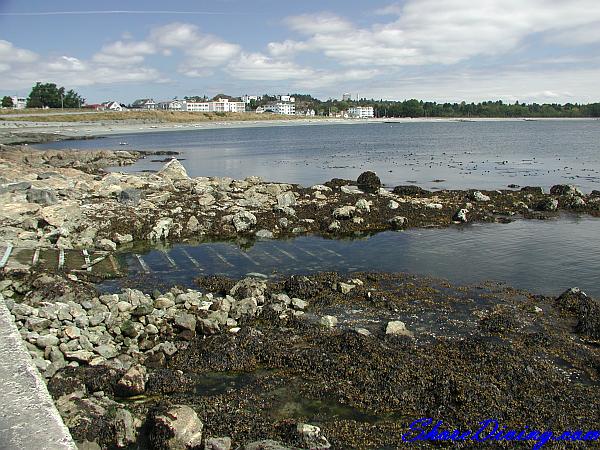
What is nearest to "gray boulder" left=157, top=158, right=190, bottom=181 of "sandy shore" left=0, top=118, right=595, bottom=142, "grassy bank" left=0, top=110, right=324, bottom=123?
"sandy shore" left=0, top=118, right=595, bottom=142

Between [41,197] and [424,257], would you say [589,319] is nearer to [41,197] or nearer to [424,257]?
[424,257]

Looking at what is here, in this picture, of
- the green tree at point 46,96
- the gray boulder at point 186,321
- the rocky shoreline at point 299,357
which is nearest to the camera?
the rocky shoreline at point 299,357

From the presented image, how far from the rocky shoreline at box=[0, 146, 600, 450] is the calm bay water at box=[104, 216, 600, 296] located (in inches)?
55.8

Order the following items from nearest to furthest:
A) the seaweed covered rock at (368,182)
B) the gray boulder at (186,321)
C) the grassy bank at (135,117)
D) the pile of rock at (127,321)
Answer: the pile of rock at (127,321), the gray boulder at (186,321), the seaweed covered rock at (368,182), the grassy bank at (135,117)

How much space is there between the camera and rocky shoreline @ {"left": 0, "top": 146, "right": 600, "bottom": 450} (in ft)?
27.1

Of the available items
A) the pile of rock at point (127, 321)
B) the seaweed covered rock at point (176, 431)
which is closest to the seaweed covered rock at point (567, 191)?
the pile of rock at point (127, 321)

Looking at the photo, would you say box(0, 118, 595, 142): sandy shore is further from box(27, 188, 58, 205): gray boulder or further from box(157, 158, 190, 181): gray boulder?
box(27, 188, 58, 205): gray boulder

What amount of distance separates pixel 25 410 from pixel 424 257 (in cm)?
1518

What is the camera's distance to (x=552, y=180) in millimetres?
40312

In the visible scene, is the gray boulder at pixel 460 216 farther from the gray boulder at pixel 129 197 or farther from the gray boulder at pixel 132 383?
the gray boulder at pixel 132 383

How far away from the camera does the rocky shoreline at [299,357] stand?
825cm

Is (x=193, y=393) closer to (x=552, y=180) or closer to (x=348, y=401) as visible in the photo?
(x=348, y=401)

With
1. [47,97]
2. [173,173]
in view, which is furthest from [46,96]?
[173,173]

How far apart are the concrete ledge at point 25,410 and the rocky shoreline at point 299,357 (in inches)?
51.5
